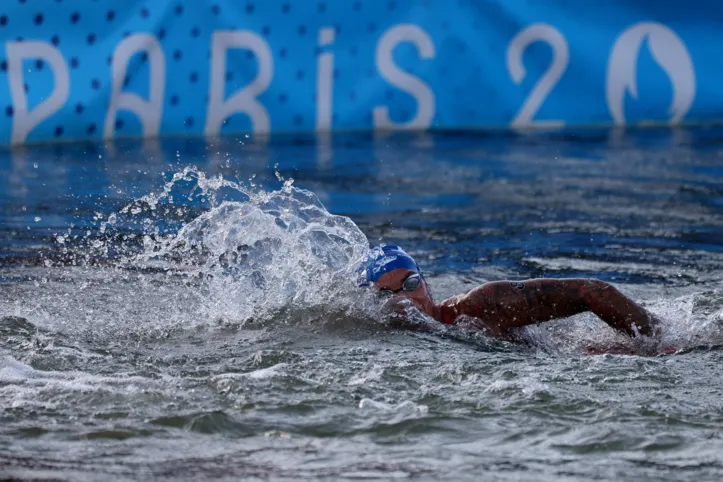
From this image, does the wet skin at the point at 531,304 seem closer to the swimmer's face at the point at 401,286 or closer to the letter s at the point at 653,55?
the swimmer's face at the point at 401,286

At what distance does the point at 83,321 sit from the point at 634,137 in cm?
870

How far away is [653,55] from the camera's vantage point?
516 inches

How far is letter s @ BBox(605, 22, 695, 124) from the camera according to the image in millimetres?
13086

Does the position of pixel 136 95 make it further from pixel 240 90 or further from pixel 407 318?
pixel 407 318

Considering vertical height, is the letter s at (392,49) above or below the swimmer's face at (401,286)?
above

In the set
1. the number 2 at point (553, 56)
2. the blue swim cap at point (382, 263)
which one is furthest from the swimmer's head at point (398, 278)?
the number 2 at point (553, 56)

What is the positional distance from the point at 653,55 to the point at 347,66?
3427 millimetres

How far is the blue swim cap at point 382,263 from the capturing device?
5.29 metres

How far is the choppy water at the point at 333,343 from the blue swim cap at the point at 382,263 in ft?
0.35

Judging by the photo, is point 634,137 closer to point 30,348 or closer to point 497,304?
point 497,304

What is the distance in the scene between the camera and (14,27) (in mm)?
11453

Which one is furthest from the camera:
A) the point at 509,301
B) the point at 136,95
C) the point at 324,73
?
the point at 324,73

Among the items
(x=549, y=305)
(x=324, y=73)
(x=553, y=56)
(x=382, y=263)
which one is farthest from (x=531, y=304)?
(x=553, y=56)

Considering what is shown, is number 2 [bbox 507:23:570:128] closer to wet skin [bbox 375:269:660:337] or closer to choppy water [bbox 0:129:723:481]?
choppy water [bbox 0:129:723:481]
